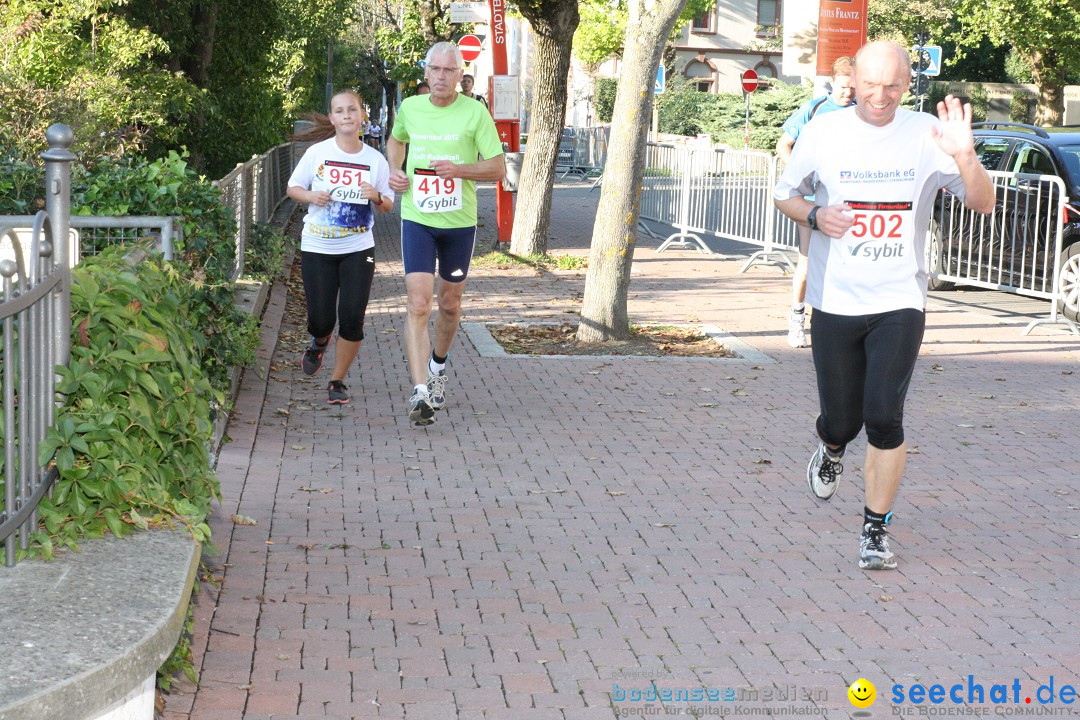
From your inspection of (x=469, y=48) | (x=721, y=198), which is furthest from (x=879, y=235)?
(x=469, y=48)

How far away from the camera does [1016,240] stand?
13.0 m

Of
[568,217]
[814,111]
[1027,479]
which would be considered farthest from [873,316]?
[568,217]

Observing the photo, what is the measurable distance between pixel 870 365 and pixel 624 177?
17.2ft

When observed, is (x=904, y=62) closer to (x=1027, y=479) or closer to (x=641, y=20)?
(x=1027, y=479)

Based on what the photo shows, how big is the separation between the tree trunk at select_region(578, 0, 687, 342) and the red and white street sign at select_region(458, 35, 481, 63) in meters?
12.8

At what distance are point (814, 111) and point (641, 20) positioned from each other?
57.5 inches

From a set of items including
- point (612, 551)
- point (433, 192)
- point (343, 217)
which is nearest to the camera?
point (612, 551)

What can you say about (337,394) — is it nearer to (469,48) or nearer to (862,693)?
(862,693)

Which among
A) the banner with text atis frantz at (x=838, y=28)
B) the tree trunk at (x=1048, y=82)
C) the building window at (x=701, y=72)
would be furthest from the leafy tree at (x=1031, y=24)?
the building window at (x=701, y=72)

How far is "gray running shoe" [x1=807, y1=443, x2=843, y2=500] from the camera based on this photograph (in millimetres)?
5746

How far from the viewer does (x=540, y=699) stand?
3879mm

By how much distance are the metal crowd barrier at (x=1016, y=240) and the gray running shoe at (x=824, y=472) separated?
647 centimetres

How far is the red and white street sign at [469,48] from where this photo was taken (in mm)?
22944

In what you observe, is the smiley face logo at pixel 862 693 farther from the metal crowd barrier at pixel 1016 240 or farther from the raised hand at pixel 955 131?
the metal crowd barrier at pixel 1016 240
